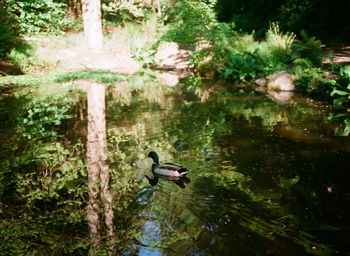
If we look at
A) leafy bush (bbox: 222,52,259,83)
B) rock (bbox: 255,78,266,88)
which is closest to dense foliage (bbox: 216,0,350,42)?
leafy bush (bbox: 222,52,259,83)

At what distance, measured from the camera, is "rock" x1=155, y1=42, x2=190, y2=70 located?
62.7 feet

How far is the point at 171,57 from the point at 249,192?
48.7 feet

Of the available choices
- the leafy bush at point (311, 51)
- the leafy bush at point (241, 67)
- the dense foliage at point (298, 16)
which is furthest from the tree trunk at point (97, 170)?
the dense foliage at point (298, 16)

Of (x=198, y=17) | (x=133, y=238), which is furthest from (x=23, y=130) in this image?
(x=198, y=17)

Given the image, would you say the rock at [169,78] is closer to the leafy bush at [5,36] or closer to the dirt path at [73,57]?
the dirt path at [73,57]

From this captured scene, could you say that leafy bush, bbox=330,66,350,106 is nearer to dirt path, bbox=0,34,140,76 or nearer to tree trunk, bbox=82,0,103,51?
dirt path, bbox=0,34,140,76

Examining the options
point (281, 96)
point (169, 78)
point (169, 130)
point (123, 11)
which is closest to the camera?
point (169, 130)

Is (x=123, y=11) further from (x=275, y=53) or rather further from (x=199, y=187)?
(x=199, y=187)

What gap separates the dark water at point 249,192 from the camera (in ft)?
15.5

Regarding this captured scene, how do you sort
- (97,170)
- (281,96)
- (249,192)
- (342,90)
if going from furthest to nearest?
1. (281,96)
2. (342,90)
3. (97,170)
4. (249,192)

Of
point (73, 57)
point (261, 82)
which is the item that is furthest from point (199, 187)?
point (73, 57)

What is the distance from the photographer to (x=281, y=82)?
46.6 feet

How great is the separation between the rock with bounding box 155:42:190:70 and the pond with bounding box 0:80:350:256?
8.69 meters

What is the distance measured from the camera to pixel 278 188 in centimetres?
618
